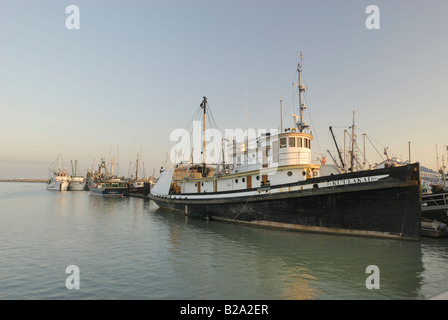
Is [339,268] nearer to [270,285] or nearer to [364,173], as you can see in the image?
[270,285]

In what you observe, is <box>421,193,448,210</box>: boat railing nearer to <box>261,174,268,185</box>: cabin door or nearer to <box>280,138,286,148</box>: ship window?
<box>280,138,286,148</box>: ship window

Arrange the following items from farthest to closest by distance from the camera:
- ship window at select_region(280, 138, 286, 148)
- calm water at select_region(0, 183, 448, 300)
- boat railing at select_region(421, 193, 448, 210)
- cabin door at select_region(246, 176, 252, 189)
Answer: cabin door at select_region(246, 176, 252, 189) → boat railing at select_region(421, 193, 448, 210) → ship window at select_region(280, 138, 286, 148) → calm water at select_region(0, 183, 448, 300)

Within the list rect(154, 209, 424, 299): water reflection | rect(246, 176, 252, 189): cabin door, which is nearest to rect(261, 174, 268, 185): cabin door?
rect(246, 176, 252, 189): cabin door

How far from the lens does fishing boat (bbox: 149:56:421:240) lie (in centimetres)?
1356

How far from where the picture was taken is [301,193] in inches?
633

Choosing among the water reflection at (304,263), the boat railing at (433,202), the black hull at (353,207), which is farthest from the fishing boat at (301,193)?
the boat railing at (433,202)

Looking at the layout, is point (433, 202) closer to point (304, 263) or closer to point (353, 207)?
point (353, 207)

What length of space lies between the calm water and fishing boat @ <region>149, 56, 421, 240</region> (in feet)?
3.57

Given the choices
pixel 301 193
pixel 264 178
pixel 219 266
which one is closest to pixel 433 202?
pixel 301 193

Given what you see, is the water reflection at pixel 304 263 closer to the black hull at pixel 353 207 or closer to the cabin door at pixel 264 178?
the black hull at pixel 353 207

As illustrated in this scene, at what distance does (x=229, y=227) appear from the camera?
1941 cm

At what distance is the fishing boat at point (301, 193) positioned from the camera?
13562mm

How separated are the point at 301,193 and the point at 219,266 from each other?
26.7ft
